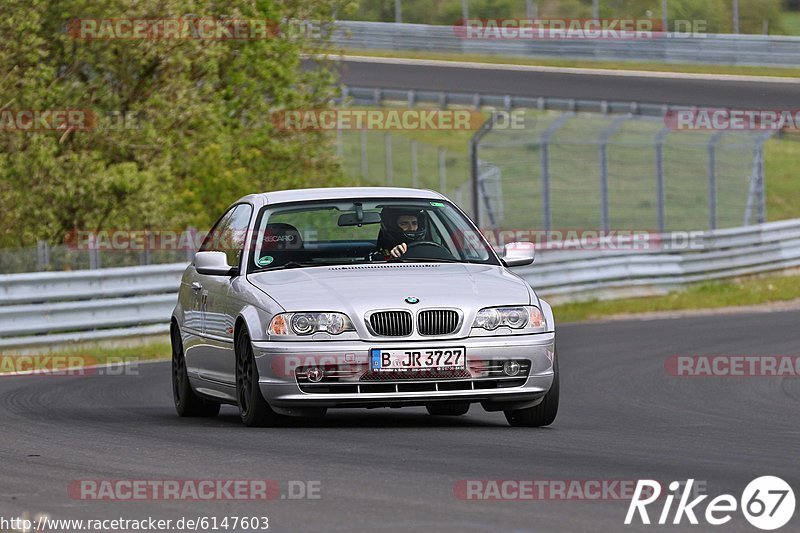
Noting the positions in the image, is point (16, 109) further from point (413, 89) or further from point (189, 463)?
point (413, 89)

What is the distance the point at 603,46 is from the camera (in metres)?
51.2

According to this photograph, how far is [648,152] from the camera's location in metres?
47.8

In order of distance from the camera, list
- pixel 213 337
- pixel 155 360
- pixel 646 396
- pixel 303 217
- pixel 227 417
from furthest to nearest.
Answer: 1. pixel 303 217
2. pixel 155 360
3. pixel 646 396
4. pixel 227 417
5. pixel 213 337

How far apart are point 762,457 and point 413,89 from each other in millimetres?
40131

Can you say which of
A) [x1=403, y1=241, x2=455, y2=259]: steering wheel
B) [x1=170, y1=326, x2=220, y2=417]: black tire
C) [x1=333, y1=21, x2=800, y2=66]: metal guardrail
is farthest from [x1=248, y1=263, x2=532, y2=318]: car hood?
[x1=333, y1=21, x2=800, y2=66]: metal guardrail

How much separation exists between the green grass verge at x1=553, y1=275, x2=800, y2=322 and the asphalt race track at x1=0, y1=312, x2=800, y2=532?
10773 millimetres

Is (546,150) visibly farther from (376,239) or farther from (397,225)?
(397,225)

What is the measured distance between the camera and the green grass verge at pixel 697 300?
25.3m

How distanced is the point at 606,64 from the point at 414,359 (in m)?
42.8

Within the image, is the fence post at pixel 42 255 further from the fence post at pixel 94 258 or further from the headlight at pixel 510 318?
the headlight at pixel 510 318

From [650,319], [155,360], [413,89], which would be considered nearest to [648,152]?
[413,89]

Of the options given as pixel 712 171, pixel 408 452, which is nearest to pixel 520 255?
pixel 408 452

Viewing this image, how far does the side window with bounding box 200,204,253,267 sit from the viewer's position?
36.2 ft

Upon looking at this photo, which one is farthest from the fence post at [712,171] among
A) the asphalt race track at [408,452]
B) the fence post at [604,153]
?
the asphalt race track at [408,452]
